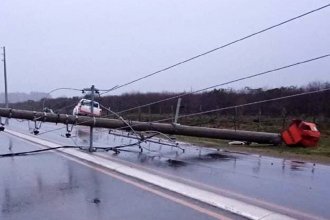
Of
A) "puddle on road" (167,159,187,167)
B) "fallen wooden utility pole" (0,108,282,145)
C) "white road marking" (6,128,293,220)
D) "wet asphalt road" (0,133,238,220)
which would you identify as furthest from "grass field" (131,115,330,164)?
"wet asphalt road" (0,133,238,220)

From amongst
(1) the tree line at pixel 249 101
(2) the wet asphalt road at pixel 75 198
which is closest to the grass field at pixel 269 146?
(1) the tree line at pixel 249 101

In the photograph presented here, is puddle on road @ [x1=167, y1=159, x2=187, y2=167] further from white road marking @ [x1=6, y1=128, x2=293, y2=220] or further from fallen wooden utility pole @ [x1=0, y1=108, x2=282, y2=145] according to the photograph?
fallen wooden utility pole @ [x1=0, y1=108, x2=282, y2=145]

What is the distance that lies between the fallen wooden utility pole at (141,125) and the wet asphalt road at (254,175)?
2.86 ft

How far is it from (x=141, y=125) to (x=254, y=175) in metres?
6.19

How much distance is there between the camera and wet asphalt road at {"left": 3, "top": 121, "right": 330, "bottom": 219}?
25.2 feet

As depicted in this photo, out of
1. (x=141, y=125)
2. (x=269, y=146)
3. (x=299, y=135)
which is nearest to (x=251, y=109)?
(x=269, y=146)

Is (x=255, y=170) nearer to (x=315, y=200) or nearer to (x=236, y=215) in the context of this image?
(x=315, y=200)

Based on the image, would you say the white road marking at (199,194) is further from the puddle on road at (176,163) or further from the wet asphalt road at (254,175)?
the puddle on road at (176,163)

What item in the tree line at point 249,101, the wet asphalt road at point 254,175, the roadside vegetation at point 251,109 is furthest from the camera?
the tree line at point 249,101

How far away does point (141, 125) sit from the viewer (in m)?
16.0

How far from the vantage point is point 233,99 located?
1838 inches

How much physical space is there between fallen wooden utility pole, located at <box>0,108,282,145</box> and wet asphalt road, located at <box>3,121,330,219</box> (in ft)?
2.86

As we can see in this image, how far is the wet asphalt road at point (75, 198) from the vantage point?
274 inches

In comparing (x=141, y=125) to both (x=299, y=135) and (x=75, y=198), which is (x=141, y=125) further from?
(x=75, y=198)
